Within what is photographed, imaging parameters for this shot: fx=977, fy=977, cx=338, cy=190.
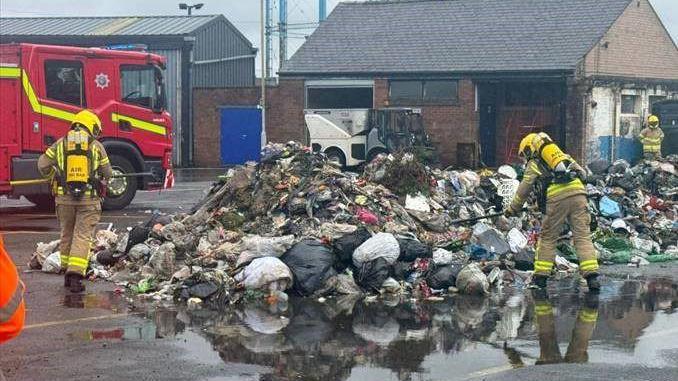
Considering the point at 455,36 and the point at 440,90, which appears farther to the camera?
the point at 455,36

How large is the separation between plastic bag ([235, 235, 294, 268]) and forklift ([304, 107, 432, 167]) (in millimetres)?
19445

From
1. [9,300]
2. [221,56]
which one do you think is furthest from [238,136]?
[9,300]

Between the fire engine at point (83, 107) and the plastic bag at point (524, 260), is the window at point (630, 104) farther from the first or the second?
the plastic bag at point (524, 260)

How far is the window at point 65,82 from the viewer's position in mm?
17062

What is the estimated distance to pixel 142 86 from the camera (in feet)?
59.4

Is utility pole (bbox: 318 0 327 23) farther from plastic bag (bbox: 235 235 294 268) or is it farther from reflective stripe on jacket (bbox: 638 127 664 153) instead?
plastic bag (bbox: 235 235 294 268)

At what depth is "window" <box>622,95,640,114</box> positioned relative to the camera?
110 feet

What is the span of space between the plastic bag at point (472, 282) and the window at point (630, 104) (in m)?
24.9

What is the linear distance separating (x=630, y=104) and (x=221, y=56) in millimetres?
16198

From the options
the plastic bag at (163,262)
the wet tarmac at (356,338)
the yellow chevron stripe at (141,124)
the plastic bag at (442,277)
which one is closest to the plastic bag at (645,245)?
the wet tarmac at (356,338)

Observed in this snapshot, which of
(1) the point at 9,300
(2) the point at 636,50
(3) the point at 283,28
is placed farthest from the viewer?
(3) the point at 283,28

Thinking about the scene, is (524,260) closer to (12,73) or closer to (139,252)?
(139,252)

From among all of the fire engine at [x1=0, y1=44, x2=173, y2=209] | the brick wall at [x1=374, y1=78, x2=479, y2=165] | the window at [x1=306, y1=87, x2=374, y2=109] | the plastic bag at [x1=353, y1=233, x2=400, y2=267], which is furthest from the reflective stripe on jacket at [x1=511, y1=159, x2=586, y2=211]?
the window at [x1=306, y1=87, x2=374, y2=109]

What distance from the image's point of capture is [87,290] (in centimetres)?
1023
